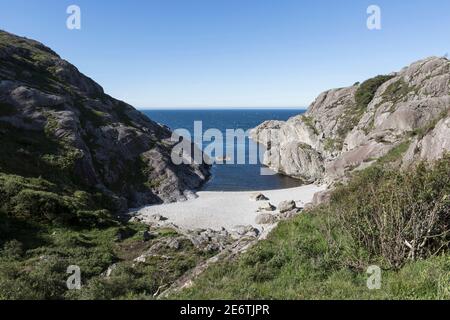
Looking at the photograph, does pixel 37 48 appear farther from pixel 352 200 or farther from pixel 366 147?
pixel 352 200

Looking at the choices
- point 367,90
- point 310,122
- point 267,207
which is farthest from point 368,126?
point 267,207

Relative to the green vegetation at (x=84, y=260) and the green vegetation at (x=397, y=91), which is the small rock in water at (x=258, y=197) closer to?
the green vegetation at (x=84, y=260)

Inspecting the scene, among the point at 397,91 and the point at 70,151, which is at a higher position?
the point at 397,91

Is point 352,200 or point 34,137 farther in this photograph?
point 34,137

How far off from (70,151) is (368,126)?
166ft

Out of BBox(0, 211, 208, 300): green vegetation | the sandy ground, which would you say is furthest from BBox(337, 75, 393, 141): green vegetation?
BBox(0, 211, 208, 300): green vegetation

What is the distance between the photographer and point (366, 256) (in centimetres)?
1262

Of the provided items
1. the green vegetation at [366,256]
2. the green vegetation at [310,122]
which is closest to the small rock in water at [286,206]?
the green vegetation at [366,256]

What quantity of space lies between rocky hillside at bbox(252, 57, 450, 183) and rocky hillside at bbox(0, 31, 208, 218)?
22.8 m

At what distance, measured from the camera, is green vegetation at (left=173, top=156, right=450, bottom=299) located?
32.9 feet

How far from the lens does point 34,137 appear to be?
171 ft

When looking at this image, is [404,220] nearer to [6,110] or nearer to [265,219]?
A: [265,219]
